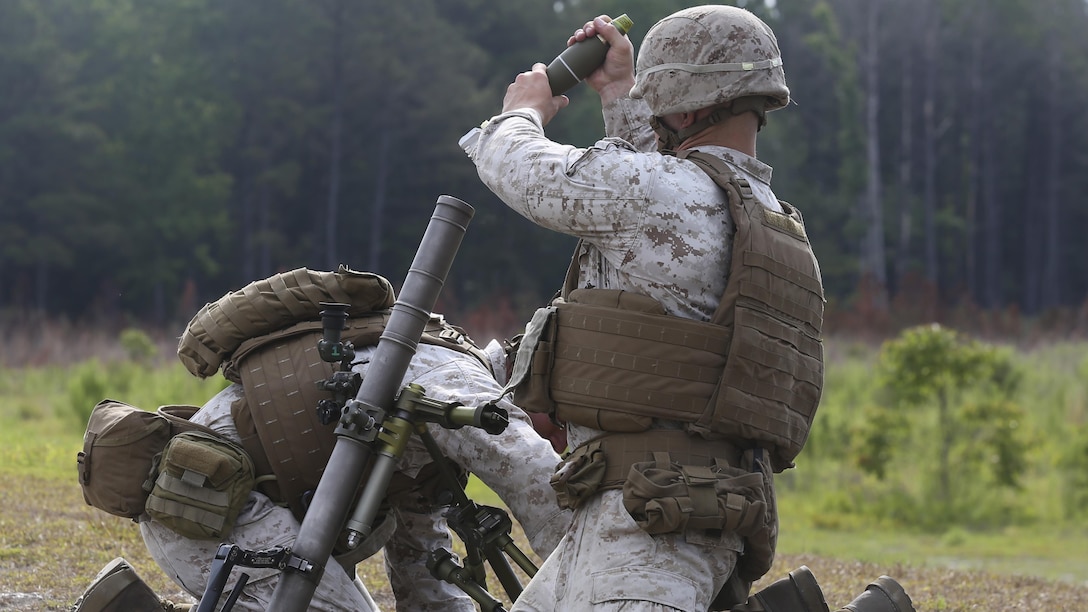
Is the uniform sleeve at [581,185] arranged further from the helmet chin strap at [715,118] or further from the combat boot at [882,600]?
the combat boot at [882,600]

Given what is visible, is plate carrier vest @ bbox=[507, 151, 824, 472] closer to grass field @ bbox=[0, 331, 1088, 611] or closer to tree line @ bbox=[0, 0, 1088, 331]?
grass field @ bbox=[0, 331, 1088, 611]

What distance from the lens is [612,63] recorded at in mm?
3865

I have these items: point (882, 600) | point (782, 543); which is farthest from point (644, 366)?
point (782, 543)

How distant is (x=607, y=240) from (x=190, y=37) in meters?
47.2

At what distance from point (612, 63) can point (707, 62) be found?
480 millimetres

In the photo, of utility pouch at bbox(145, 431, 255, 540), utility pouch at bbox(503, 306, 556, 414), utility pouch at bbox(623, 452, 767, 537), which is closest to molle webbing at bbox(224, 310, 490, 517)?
utility pouch at bbox(145, 431, 255, 540)

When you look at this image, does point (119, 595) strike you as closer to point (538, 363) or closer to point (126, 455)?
point (126, 455)

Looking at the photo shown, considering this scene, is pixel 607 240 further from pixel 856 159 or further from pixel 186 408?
pixel 856 159

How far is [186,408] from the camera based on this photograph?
4484mm

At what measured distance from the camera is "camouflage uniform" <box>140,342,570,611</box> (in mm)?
3980

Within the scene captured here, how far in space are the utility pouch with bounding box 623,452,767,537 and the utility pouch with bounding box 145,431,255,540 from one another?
136 cm

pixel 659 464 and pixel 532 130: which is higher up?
pixel 532 130

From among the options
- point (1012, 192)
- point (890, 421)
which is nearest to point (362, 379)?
point (890, 421)

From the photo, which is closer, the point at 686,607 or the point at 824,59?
the point at 686,607
